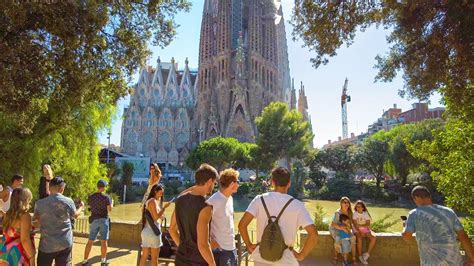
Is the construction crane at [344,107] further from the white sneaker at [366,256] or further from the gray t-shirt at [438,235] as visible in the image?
the gray t-shirt at [438,235]

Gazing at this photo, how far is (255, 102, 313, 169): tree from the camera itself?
1487 inches

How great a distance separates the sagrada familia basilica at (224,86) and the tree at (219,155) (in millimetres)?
15292

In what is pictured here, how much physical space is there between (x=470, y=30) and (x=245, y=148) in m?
37.3

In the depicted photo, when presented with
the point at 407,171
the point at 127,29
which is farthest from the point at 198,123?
the point at 127,29

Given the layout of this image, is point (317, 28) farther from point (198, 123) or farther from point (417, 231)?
point (198, 123)

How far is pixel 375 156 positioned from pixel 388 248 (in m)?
31.9

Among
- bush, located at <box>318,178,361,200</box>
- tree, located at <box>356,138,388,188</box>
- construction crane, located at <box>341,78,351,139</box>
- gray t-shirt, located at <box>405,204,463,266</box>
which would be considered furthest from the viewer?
construction crane, located at <box>341,78,351,139</box>

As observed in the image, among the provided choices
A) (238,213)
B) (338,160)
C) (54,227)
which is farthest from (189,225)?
(338,160)

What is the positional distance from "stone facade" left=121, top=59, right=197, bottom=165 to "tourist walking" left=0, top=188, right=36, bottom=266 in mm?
62585

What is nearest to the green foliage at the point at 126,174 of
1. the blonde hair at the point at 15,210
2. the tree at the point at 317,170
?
the tree at the point at 317,170

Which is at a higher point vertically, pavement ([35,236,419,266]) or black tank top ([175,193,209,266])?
black tank top ([175,193,209,266])

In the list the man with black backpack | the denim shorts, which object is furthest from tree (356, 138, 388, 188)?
the man with black backpack

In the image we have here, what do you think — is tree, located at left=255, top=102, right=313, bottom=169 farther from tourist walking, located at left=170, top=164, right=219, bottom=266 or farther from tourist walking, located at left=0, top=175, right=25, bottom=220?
tourist walking, located at left=170, top=164, right=219, bottom=266

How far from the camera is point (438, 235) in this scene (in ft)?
12.9
